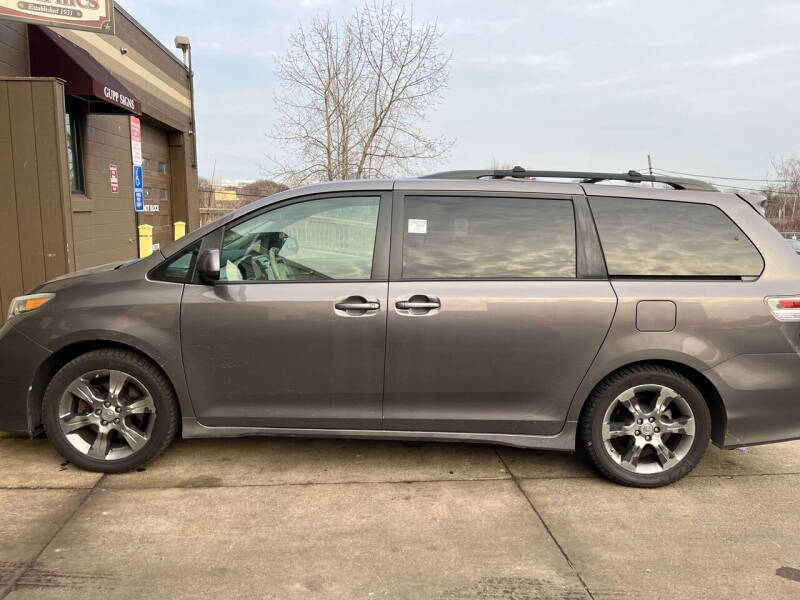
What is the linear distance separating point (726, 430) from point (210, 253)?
10.3 ft

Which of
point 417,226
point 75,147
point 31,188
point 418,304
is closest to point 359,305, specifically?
point 418,304

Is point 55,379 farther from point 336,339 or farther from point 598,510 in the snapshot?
point 598,510

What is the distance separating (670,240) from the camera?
12.0 feet

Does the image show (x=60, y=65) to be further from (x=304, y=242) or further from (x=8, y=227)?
(x=304, y=242)

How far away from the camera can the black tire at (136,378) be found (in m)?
3.58

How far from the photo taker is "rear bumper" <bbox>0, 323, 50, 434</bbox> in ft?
11.9

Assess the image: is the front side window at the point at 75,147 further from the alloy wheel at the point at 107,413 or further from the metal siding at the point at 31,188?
→ the alloy wheel at the point at 107,413

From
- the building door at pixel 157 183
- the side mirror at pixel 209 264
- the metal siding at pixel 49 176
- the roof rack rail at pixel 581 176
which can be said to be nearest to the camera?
the side mirror at pixel 209 264

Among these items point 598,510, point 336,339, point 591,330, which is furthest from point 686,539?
point 336,339

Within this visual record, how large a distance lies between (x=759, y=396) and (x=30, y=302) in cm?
434

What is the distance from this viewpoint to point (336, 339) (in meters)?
3.51

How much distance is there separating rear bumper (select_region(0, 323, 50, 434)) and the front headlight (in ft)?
0.42

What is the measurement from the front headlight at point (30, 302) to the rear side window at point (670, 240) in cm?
332

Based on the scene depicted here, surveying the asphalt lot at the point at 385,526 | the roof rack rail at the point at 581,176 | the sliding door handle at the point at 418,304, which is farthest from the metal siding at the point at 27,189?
the sliding door handle at the point at 418,304
